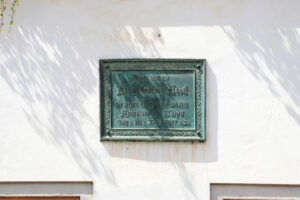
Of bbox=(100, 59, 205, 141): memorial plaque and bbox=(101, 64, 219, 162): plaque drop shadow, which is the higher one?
bbox=(100, 59, 205, 141): memorial plaque

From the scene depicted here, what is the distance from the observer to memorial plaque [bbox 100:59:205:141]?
12.8ft

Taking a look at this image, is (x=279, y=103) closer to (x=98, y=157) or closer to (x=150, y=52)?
(x=150, y=52)

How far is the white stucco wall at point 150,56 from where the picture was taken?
385cm

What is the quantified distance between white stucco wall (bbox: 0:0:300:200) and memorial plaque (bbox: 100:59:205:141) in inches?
3.5

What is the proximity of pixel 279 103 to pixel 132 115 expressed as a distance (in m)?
1.47

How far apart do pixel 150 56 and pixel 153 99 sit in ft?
1.43

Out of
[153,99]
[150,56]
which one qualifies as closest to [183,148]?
[153,99]

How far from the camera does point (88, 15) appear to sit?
3947mm

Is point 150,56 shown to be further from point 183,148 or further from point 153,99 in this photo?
point 183,148

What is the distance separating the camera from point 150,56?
12.9 feet

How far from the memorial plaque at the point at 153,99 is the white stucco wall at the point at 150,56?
0.09 meters

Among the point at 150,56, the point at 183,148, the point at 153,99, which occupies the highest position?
the point at 150,56

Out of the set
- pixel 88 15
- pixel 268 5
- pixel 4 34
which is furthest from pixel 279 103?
pixel 4 34

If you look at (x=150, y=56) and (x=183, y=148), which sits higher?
(x=150, y=56)
